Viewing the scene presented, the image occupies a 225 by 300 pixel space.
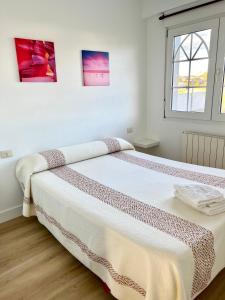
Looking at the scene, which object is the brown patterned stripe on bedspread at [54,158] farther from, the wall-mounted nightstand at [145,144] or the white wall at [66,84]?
the wall-mounted nightstand at [145,144]

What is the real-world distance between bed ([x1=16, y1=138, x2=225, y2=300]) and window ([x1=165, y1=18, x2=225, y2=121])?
102 centimetres

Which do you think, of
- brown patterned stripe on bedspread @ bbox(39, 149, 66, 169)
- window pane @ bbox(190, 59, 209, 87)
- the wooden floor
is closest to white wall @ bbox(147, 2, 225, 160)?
→ window pane @ bbox(190, 59, 209, 87)

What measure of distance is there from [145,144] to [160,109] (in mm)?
584

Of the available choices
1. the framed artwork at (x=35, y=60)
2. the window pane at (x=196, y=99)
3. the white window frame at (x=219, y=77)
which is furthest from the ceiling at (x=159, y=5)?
the framed artwork at (x=35, y=60)

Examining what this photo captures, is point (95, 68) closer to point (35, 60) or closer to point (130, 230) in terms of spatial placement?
point (35, 60)

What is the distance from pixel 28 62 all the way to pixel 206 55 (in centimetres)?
207

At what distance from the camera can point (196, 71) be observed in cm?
291

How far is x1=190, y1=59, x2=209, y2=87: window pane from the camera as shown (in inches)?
111

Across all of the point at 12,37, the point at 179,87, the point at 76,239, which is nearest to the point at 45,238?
the point at 76,239

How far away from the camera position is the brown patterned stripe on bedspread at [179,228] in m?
1.24

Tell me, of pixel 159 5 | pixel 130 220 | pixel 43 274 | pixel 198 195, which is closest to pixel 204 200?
pixel 198 195

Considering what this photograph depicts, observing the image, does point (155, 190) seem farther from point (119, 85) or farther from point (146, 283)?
point (119, 85)

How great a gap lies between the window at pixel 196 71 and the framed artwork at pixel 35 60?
1.63 meters

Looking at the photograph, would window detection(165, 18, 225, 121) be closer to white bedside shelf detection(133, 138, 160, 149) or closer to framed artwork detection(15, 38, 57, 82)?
white bedside shelf detection(133, 138, 160, 149)
